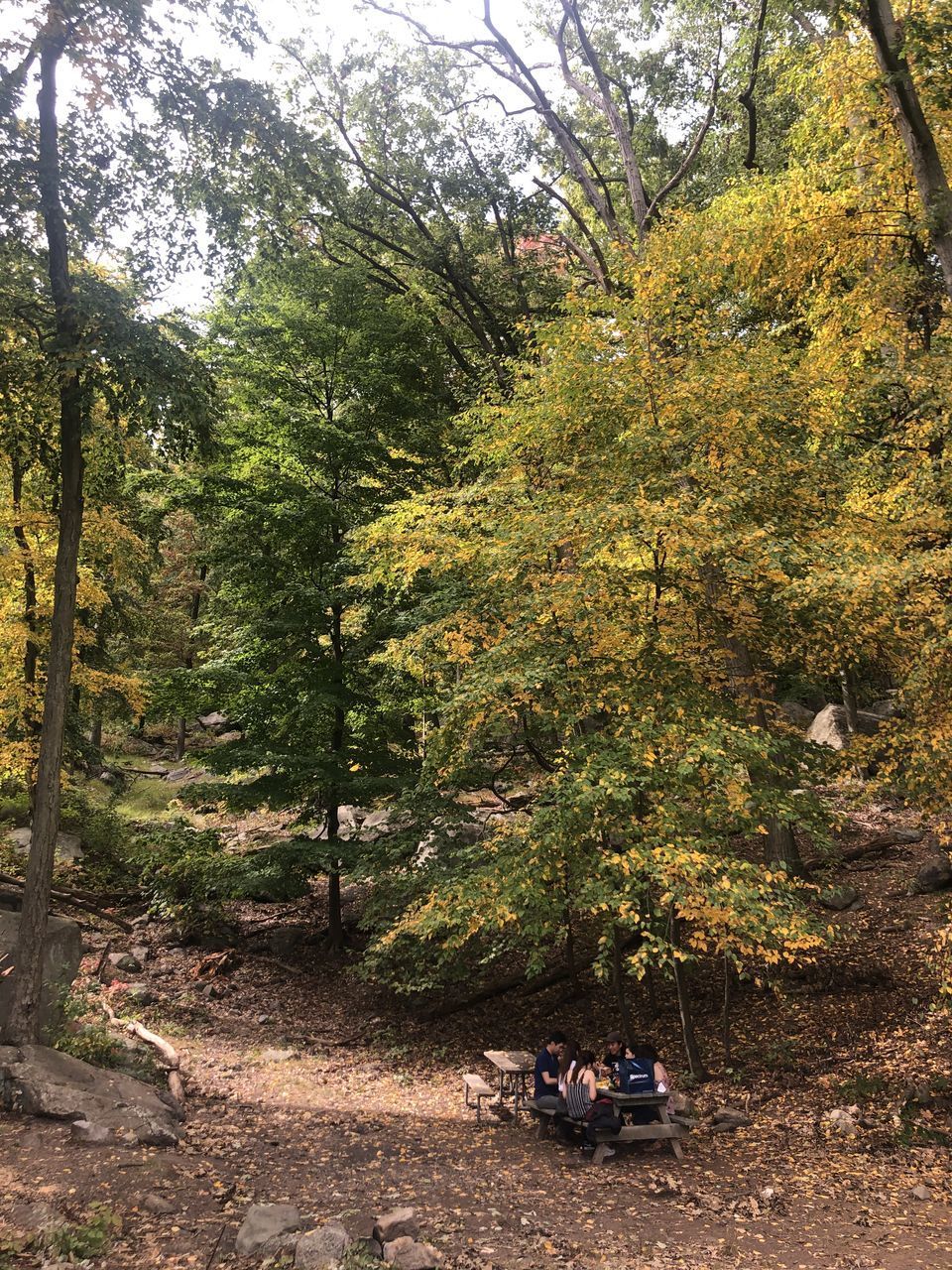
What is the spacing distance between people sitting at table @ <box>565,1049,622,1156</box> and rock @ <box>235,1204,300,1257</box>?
3.33m

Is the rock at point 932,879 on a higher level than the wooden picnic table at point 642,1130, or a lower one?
higher

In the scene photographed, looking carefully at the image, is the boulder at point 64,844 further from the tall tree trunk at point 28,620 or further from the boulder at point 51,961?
the boulder at point 51,961

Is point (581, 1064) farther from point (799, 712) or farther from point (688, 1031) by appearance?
point (799, 712)

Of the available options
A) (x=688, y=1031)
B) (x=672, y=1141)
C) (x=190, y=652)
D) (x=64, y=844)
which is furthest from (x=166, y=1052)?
(x=190, y=652)

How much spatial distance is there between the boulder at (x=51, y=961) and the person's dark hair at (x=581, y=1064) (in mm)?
5381

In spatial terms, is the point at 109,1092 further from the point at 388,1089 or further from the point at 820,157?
the point at 820,157

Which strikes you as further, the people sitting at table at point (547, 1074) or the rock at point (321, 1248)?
the people sitting at table at point (547, 1074)

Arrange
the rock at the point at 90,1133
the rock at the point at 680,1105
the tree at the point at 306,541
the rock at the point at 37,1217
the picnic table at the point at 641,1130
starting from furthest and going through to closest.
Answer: the tree at the point at 306,541 → the rock at the point at 680,1105 → the picnic table at the point at 641,1130 → the rock at the point at 90,1133 → the rock at the point at 37,1217

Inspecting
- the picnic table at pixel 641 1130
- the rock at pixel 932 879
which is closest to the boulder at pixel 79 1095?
the picnic table at pixel 641 1130

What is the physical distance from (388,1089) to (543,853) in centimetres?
457

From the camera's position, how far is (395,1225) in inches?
204

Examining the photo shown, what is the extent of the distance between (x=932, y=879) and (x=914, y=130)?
10694 mm

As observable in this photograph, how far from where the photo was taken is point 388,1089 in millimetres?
10031

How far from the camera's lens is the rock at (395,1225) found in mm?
5086
